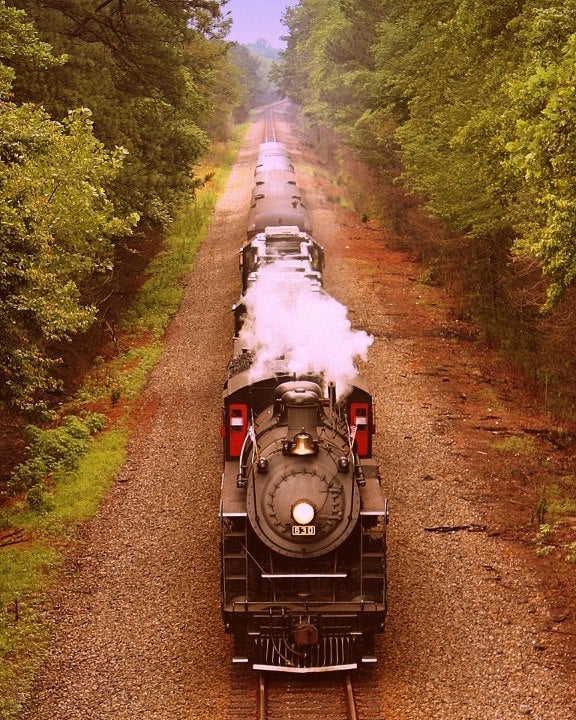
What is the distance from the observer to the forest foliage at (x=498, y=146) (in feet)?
39.7

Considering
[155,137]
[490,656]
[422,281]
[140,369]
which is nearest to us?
[490,656]

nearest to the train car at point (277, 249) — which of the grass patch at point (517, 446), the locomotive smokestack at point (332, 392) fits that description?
the grass patch at point (517, 446)

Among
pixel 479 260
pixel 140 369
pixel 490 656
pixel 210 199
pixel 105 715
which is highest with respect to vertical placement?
pixel 210 199

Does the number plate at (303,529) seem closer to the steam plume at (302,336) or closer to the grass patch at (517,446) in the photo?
the steam plume at (302,336)

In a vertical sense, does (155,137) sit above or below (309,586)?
above

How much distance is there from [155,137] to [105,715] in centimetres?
1866

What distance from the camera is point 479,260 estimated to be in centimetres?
2573

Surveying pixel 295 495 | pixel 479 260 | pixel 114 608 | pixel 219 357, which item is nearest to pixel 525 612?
pixel 295 495

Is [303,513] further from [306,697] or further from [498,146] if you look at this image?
[498,146]

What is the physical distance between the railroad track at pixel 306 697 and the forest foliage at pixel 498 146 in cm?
633

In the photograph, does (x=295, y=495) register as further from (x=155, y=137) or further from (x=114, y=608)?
(x=155, y=137)

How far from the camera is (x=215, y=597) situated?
12.9 m

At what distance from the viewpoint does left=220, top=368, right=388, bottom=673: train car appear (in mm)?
10656

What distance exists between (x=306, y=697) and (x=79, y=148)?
11.5 m
